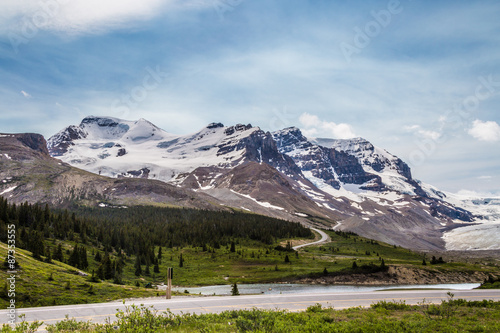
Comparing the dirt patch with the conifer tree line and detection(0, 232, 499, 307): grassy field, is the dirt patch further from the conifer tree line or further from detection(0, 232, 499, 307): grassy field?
the conifer tree line

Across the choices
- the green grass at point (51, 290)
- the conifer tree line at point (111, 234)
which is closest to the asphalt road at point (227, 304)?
the green grass at point (51, 290)

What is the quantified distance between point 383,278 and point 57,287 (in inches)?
2867

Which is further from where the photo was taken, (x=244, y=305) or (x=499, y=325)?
(x=244, y=305)

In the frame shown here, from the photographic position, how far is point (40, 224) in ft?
345

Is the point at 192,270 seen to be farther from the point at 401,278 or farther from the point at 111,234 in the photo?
the point at 401,278

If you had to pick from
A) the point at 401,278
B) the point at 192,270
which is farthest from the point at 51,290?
the point at 401,278

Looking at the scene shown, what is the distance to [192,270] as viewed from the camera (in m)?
109

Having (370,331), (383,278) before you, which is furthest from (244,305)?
(383,278)

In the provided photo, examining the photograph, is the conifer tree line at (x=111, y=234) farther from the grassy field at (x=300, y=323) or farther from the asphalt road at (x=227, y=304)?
the grassy field at (x=300, y=323)

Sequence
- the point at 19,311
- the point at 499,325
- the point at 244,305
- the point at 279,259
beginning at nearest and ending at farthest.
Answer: the point at 499,325 → the point at 19,311 → the point at 244,305 → the point at 279,259

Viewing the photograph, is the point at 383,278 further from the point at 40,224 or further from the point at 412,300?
the point at 40,224

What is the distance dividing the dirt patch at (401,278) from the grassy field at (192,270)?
8.67 ft

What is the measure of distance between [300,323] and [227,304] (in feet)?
37.1

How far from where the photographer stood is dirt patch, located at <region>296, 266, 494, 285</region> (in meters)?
87.8
